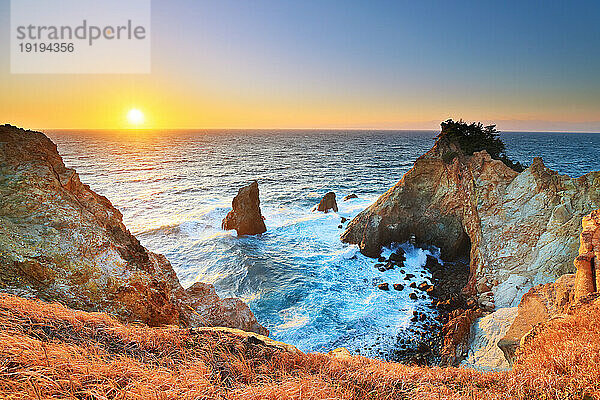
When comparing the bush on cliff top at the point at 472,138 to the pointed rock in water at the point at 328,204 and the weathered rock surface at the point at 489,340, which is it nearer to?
the weathered rock surface at the point at 489,340

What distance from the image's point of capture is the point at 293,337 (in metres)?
15.9

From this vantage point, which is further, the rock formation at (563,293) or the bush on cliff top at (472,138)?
the bush on cliff top at (472,138)

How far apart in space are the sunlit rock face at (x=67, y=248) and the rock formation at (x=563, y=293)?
390 inches

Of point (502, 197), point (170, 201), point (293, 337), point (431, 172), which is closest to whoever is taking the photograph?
point (293, 337)

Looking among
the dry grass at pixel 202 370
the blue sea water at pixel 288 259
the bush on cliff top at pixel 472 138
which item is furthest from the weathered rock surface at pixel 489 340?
the bush on cliff top at pixel 472 138

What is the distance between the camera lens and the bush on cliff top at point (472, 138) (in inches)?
893

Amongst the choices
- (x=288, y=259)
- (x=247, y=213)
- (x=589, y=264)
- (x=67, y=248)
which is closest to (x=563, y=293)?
(x=589, y=264)

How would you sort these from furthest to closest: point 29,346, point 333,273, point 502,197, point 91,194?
point 333,273 → point 502,197 → point 91,194 → point 29,346

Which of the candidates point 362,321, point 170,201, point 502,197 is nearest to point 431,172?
point 502,197

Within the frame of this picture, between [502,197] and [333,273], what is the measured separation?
1262 cm

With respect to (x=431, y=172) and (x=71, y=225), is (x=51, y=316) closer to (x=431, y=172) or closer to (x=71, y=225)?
(x=71, y=225)

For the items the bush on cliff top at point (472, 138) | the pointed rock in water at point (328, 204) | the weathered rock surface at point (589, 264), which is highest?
the bush on cliff top at point (472, 138)

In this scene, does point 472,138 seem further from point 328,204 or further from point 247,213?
point 247,213

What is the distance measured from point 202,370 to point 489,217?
19289 mm
